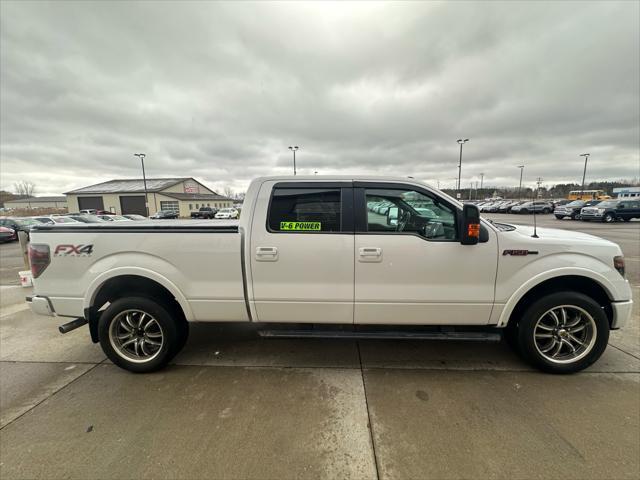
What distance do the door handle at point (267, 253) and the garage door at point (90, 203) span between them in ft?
216

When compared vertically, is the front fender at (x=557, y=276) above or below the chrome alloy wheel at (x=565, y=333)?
above

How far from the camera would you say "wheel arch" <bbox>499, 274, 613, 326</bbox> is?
2.80m

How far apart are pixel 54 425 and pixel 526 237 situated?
459cm

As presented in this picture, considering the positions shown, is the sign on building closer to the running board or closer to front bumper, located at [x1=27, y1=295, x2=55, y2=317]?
front bumper, located at [x1=27, y1=295, x2=55, y2=317]

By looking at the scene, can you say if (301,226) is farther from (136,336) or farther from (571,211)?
(571,211)

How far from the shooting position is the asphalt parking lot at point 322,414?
1975 mm

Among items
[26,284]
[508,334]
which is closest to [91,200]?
[26,284]

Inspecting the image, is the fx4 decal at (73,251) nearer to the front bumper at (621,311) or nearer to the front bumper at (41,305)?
the front bumper at (41,305)

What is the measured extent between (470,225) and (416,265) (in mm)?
610

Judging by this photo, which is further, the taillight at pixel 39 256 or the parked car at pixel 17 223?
the parked car at pixel 17 223

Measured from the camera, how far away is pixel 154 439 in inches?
86.3

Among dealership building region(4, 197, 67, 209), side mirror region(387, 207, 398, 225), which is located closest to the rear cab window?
side mirror region(387, 207, 398, 225)

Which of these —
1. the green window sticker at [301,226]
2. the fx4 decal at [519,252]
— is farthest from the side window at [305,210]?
the fx4 decal at [519,252]

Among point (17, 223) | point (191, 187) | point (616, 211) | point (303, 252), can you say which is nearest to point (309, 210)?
point (303, 252)
